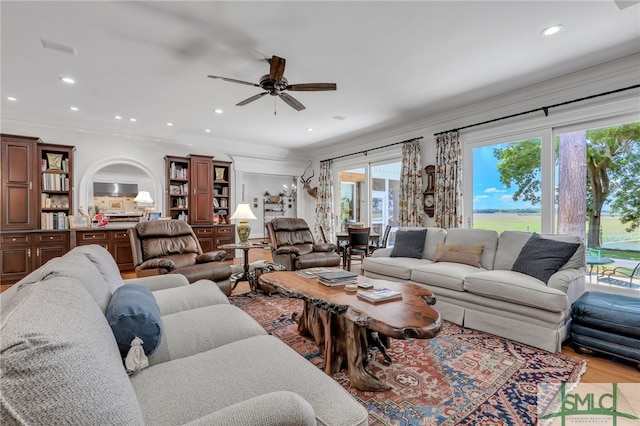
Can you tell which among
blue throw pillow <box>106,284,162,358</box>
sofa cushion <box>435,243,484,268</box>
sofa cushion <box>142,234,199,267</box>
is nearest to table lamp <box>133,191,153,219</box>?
sofa cushion <box>142,234,199,267</box>

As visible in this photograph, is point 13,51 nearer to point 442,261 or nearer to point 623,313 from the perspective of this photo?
point 442,261

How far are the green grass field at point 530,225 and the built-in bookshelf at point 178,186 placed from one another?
A: 18.0ft

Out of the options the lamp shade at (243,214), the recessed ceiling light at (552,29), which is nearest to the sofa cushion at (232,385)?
the lamp shade at (243,214)

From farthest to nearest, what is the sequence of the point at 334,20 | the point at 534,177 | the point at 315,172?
the point at 315,172 → the point at 534,177 → the point at 334,20

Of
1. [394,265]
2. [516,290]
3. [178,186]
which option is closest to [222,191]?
[178,186]

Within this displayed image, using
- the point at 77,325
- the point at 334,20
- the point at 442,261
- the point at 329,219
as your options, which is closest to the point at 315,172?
the point at 329,219

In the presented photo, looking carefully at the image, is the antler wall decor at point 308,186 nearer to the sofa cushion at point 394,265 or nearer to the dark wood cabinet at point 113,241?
the sofa cushion at point 394,265

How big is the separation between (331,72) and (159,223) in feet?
9.87

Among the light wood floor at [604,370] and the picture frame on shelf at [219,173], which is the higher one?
the picture frame on shelf at [219,173]

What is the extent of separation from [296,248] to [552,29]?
3655mm

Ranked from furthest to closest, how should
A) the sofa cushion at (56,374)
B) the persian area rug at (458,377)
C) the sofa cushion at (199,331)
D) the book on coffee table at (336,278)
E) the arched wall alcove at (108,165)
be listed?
the arched wall alcove at (108,165) < the book on coffee table at (336,278) < the persian area rug at (458,377) < the sofa cushion at (199,331) < the sofa cushion at (56,374)

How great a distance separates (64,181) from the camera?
5117 mm

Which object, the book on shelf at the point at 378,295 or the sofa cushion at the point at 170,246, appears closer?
the book on shelf at the point at 378,295

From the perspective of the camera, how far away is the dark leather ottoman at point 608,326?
7.08 ft
